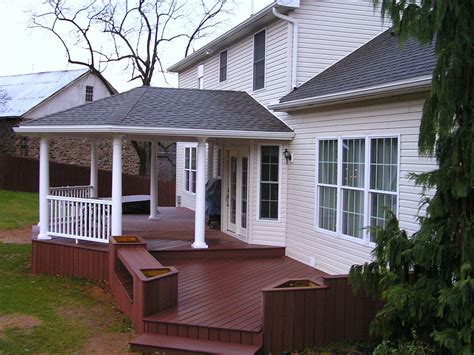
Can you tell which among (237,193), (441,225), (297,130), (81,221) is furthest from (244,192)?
(441,225)

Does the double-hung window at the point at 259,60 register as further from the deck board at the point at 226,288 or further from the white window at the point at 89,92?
the white window at the point at 89,92

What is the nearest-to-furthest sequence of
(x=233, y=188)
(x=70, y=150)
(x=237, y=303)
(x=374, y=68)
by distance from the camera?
(x=237, y=303)
(x=374, y=68)
(x=233, y=188)
(x=70, y=150)

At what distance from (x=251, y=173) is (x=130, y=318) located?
4917 millimetres

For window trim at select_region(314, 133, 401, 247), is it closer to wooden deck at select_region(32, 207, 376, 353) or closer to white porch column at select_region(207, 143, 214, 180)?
wooden deck at select_region(32, 207, 376, 353)

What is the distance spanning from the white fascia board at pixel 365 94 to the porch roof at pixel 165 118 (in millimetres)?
817

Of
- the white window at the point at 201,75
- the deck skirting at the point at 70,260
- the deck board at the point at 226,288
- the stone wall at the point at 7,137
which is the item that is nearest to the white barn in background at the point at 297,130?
the deck skirting at the point at 70,260

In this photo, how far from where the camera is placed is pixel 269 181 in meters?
11.4

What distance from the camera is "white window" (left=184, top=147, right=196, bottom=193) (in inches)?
709

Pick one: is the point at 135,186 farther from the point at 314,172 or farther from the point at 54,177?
the point at 314,172

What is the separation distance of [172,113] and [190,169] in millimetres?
7362

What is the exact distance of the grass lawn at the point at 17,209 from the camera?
60.3 ft

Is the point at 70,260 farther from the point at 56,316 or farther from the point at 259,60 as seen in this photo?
the point at 259,60

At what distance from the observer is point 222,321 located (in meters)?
6.67

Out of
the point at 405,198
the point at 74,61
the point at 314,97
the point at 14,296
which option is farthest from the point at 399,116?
the point at 74,61
